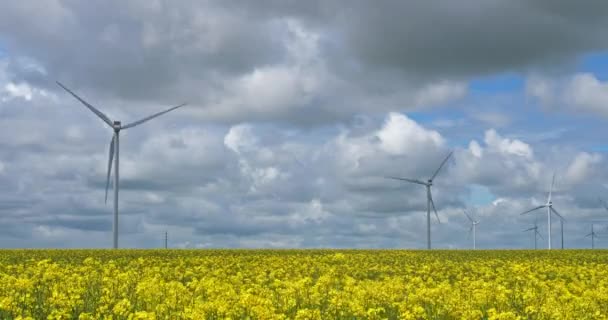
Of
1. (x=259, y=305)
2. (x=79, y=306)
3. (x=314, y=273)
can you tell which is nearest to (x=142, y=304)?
(x=79, y=306)

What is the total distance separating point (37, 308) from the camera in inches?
774

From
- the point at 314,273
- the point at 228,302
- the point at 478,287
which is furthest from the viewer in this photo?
the point at 314,273

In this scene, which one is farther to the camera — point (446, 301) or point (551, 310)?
point (446, 301)

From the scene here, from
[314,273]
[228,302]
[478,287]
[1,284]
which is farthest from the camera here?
[314,273]

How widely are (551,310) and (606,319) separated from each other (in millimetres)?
1190

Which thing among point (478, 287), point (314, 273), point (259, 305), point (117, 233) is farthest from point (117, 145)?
point (259, 305)

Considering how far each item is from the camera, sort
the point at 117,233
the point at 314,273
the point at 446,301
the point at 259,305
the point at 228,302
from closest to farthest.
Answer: the point at 259,305, the point at 228,302, the point at 446,301, the point at 314,273, the point at 117,233

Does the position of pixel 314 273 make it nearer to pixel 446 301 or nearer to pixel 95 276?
pixel 95 276

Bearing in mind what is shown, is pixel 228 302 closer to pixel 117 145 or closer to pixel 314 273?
pixel 314 273

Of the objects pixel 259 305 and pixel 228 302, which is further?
pixel 228 302

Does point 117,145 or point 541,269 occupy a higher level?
point 117,145

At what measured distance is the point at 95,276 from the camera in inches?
1102

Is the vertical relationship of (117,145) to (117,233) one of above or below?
above

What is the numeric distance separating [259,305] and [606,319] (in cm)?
767
